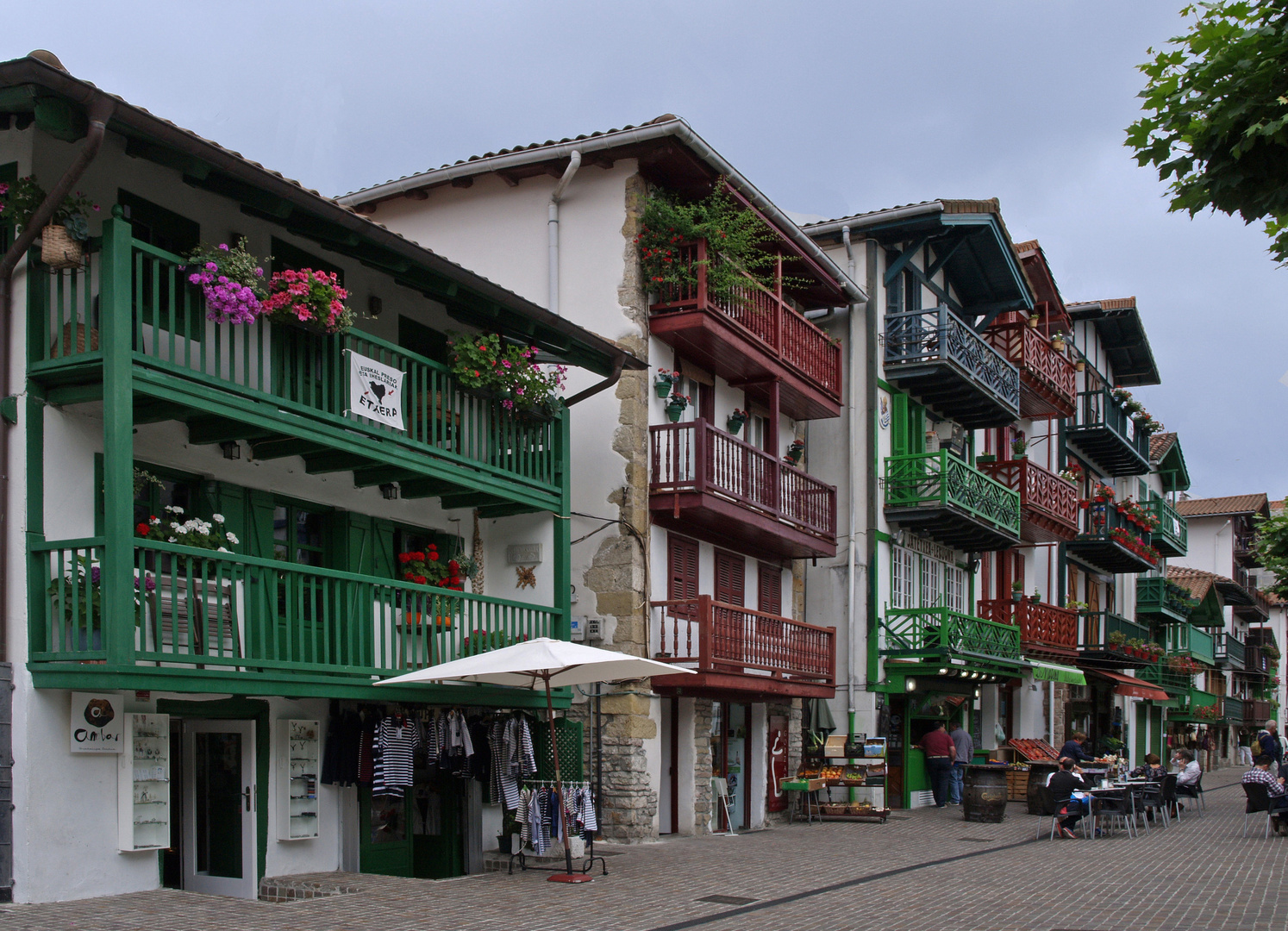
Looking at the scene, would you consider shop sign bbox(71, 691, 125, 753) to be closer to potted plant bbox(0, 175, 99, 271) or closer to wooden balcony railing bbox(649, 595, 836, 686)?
potted plant bbox(0, 175, 99, 271)

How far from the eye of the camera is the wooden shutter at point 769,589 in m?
21.4

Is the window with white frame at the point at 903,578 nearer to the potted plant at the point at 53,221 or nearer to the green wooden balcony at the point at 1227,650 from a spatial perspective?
the potted plant at the point at 53,221

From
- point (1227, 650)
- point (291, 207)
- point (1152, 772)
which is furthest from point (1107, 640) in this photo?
point (291, 207)

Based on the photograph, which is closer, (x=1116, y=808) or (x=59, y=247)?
(x=59, y=247)

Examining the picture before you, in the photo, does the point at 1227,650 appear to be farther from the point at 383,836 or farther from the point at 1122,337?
the point at 383,836

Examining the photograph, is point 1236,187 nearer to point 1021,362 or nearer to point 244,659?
point 244,659

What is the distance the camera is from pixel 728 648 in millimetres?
17531

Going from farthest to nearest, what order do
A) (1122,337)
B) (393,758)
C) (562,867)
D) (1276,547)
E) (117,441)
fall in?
(1122,337) → (1276,547) → (562,867) → (393,758) → (117,441)

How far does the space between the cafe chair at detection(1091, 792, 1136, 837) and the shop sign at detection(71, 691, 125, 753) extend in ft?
40.2

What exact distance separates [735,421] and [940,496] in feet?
16.3

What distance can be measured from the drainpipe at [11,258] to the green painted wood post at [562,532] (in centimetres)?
641

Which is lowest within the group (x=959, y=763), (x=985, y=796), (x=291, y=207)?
(x=959, y=763)

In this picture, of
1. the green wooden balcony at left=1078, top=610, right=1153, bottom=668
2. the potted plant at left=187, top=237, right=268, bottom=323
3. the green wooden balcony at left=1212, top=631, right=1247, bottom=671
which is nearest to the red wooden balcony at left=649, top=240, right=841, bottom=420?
the potted plant at left=187, top=237, right=268, bottom=323

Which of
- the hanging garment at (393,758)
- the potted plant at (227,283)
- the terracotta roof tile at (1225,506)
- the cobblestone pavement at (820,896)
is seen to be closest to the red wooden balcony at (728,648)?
the cobblestone pavement at (820,896)
